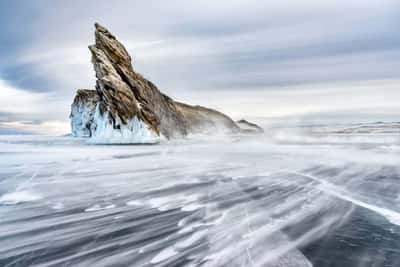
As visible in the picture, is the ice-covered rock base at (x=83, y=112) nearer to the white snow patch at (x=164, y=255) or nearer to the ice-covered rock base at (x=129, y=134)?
the ice-covered rock base at (x=129, y=134)

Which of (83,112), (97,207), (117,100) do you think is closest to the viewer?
(97,207)

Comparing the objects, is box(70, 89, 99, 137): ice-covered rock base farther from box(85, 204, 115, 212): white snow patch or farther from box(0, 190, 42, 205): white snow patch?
box(85, 204, 115, 212): white snow patch

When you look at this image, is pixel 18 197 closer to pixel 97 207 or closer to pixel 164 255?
pixel 97 207

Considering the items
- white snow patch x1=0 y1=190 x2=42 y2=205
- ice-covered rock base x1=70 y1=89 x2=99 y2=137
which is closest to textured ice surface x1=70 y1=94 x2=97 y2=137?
ice-covered rock base x1=70 y1=89 x2=99 y2=137

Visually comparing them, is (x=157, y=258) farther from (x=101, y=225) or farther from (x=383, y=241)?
(x=383, y=241)

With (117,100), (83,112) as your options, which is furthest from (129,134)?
(83,112)

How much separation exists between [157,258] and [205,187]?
3445mm

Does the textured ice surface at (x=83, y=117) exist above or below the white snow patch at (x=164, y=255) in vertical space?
above

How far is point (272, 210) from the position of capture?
4.18 meters

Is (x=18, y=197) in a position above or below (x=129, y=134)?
below

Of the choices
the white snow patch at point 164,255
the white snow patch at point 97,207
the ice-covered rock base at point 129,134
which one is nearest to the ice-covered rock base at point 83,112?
the ice-covered rock base at point 129,134

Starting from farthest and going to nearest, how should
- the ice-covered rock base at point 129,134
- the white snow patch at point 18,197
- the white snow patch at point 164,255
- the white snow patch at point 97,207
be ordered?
the ice-covered rock base at point 129,134
the white snow patch at point 18,197
the white snow patch at point 97,207
the white snow patch at point 164,255

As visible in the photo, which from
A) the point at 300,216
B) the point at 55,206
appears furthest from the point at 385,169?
the point at 55,206

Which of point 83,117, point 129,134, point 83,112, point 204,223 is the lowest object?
point 204,223
